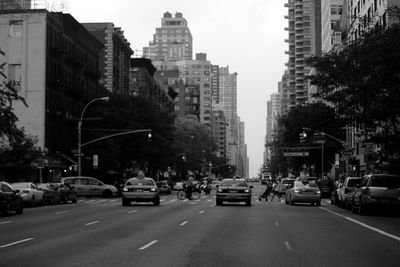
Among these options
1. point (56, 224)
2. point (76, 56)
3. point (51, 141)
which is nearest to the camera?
point (56, 224)

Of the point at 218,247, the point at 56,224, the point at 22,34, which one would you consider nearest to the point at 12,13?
the point at 22,34

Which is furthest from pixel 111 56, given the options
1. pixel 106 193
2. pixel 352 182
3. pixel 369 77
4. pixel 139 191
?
pixel 369 77

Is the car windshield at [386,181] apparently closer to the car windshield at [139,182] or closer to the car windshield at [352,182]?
the car windshield at [352,182]

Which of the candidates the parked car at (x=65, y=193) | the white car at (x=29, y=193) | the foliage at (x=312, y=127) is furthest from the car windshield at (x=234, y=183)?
the foliage at (x=312, y=127)

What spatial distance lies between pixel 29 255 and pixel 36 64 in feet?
171

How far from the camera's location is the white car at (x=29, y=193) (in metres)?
38.8

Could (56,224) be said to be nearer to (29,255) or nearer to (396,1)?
(29,255)

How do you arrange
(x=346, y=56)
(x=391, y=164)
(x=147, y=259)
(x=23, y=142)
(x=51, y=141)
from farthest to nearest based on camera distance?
(x=51, y=141) → (x=23, y=142) → (x=391, y=164) → (x=346, y=56) → (x=147, y=259)

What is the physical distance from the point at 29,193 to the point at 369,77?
1943cm

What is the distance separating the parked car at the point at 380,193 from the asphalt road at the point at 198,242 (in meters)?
4.73

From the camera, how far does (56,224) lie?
2428 centimetres

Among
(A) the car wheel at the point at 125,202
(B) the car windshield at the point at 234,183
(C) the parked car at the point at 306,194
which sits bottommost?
(A) the car wheel at the point at 125,202

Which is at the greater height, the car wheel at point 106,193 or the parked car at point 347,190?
the parked car at point 347,190

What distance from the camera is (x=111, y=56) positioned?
91250mm
